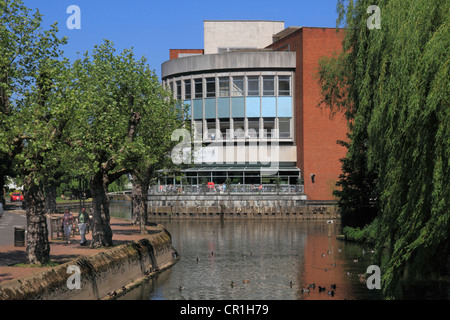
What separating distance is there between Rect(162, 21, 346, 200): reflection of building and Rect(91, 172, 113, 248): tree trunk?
163 feet

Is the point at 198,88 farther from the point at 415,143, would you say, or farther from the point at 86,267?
the point at 415,143

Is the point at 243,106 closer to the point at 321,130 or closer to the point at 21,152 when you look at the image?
the point at 321,130

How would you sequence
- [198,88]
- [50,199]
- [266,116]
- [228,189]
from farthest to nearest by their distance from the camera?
[198,88] < [266,116] < [228,189] < [50,199]

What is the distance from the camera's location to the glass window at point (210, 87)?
3568 inches

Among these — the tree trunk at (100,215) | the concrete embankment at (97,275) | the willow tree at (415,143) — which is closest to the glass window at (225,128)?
the concrete embankment at (97,275)

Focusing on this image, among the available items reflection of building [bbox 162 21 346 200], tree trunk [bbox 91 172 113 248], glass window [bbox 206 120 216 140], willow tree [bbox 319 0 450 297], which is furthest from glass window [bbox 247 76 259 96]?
willow tree [bbox 319 0 450 297]

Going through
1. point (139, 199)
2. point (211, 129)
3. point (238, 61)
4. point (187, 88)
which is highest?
point (238, 61)

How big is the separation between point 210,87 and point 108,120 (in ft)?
190

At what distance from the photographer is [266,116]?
287 feet

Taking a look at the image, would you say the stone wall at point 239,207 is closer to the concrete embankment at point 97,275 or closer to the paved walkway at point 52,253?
the paved walkway at point 52,253

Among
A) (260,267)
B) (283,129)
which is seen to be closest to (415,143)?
(260,267)

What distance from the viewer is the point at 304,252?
45000mm

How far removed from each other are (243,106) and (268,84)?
4.60 m

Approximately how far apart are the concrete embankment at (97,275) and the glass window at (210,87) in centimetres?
5367
